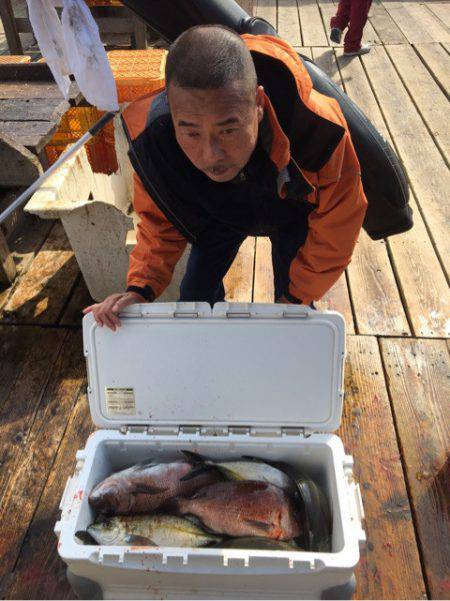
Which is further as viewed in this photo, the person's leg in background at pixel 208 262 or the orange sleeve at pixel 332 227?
the person's leg in background at pixel 208 262

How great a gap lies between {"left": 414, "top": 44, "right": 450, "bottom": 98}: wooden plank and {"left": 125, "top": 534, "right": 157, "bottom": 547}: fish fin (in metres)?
4.56

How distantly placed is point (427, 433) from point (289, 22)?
18.6ft

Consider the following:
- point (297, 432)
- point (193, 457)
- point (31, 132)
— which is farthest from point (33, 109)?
point (297, 432)

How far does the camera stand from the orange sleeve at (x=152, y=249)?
149 centimetres

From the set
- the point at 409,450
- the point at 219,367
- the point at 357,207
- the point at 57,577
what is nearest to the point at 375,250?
the point at 409,450

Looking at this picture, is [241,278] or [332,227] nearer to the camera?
[332,227]

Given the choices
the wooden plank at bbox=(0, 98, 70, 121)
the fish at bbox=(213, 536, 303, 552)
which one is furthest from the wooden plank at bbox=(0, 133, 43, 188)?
the fish at bbox=(213, 536, 303, 552)

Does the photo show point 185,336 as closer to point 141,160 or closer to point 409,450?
point 141,160

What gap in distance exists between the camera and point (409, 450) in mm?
1836

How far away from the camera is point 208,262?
5.89 ft

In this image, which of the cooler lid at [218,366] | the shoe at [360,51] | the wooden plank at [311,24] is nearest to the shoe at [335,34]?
the wooden plank at [311,24]

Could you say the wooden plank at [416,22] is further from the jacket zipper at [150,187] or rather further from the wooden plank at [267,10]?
the jacket zipper at [150,187]

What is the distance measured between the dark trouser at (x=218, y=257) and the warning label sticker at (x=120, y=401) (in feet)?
1.94

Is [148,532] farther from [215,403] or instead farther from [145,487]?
[215,403]
